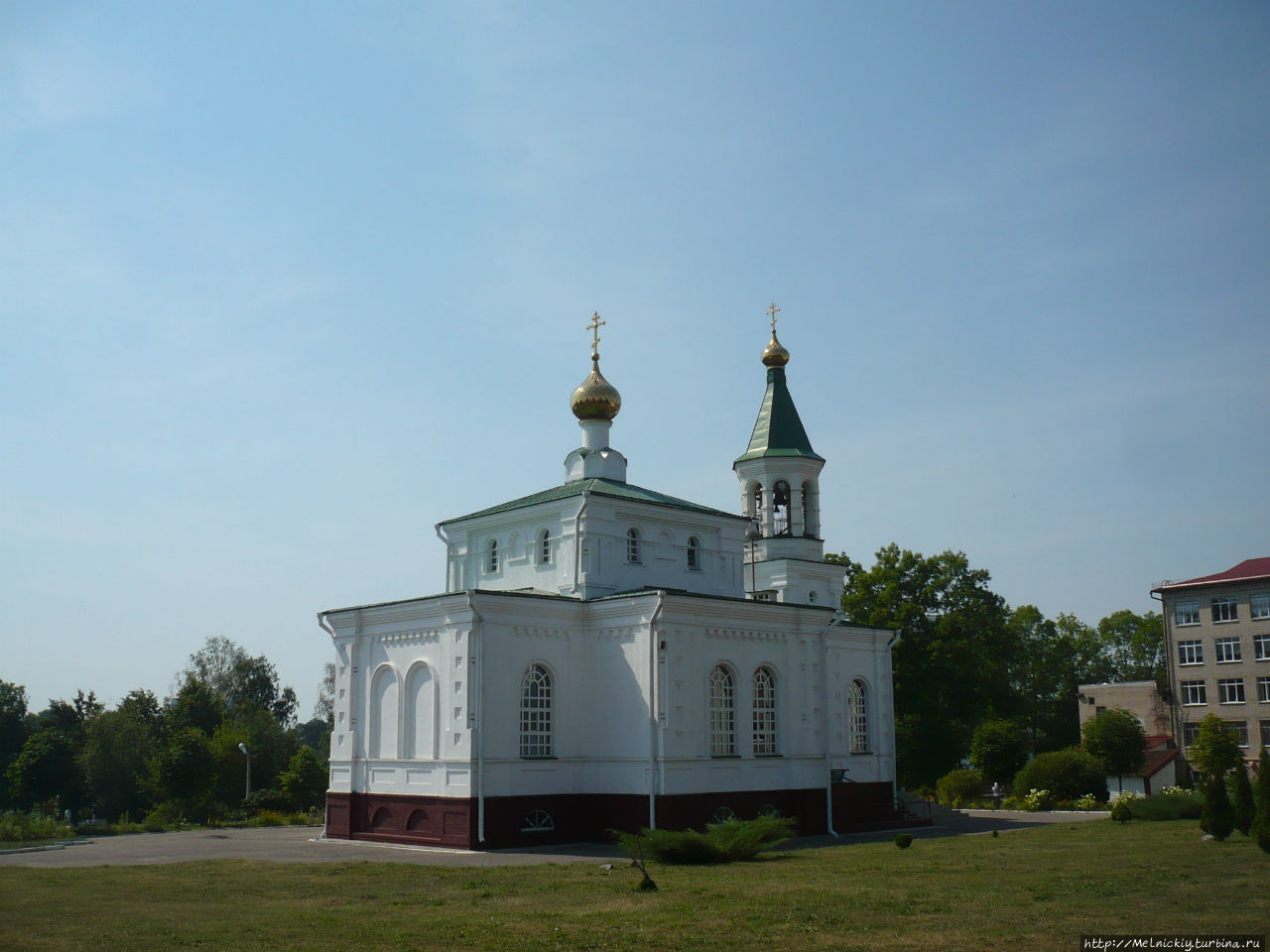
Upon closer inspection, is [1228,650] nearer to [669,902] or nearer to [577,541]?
[577,541]

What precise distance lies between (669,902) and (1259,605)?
4536cm

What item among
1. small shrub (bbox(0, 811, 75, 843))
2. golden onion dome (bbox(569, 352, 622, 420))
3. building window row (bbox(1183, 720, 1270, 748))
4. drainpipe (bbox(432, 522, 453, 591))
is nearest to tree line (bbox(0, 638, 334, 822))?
small shrub (bbox(0, 811, 75, 843))

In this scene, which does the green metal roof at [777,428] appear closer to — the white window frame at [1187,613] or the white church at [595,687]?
the white church at [595,687]

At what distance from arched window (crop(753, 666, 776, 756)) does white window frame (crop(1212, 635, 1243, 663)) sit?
31971 mm

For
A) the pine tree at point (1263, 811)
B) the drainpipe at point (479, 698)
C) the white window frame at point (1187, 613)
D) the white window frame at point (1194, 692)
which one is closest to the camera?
the pine tree at point (1263, 811)

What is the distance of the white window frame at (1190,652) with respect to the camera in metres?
53.1

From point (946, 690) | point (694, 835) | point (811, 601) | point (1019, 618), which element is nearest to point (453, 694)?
point (694, 835)

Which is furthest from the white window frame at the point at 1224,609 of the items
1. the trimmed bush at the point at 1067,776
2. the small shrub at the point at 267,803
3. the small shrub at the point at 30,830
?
the small shrub at the point at 30,830

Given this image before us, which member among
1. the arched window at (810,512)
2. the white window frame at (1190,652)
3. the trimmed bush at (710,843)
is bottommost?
the trimmed bush at (710,843)

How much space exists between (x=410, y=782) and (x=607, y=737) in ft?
16.2

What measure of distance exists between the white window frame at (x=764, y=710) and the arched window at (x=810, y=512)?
8.33 meters

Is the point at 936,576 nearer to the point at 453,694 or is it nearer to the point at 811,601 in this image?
the point at 811,601

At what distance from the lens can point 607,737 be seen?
91.5 ft

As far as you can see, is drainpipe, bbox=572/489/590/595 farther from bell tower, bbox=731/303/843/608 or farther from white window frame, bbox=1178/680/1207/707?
white window frame, bbox=1178/680/1207/707
